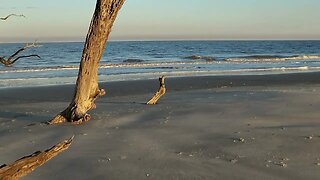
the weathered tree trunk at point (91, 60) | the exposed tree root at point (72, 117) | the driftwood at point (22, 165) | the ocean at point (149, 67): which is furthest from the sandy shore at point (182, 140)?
the driftwood at point (22, 165)

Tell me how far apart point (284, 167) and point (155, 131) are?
2.94 m

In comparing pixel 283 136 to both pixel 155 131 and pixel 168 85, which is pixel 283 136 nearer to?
pixel 155 131

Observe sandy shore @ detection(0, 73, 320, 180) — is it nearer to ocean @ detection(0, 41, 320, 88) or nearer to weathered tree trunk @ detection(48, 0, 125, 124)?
weathered tree trunk @ detection(48, 0, 125, 124)

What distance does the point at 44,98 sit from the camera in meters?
15.2

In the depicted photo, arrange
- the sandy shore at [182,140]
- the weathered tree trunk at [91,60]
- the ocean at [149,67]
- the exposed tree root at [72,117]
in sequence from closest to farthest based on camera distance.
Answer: the sandy shore at [182,140] → the weathered tree trunk at [91,60] → the exposed tree root at [72,117] → the ocean at [149,67]

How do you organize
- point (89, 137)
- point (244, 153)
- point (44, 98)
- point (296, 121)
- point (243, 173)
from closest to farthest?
point (243, 173), point (244, 153), point (89, 137), point (296, 121), point (44, 98)

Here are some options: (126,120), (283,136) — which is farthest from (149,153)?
(126,120)

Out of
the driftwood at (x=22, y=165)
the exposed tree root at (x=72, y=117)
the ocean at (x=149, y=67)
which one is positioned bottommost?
the ocean at (x=149, y=67)

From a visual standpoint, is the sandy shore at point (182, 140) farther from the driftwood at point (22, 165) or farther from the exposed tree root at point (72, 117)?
the driftwood at point (22, 165)

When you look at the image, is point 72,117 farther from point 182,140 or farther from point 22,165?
point 22,165

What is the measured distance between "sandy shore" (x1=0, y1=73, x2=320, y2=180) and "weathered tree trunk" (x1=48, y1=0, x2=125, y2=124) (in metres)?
0.41

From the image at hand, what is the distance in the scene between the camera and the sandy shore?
5465mm

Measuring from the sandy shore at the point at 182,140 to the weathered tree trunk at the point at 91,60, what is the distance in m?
0.41

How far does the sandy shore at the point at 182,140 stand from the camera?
5.46 metres
